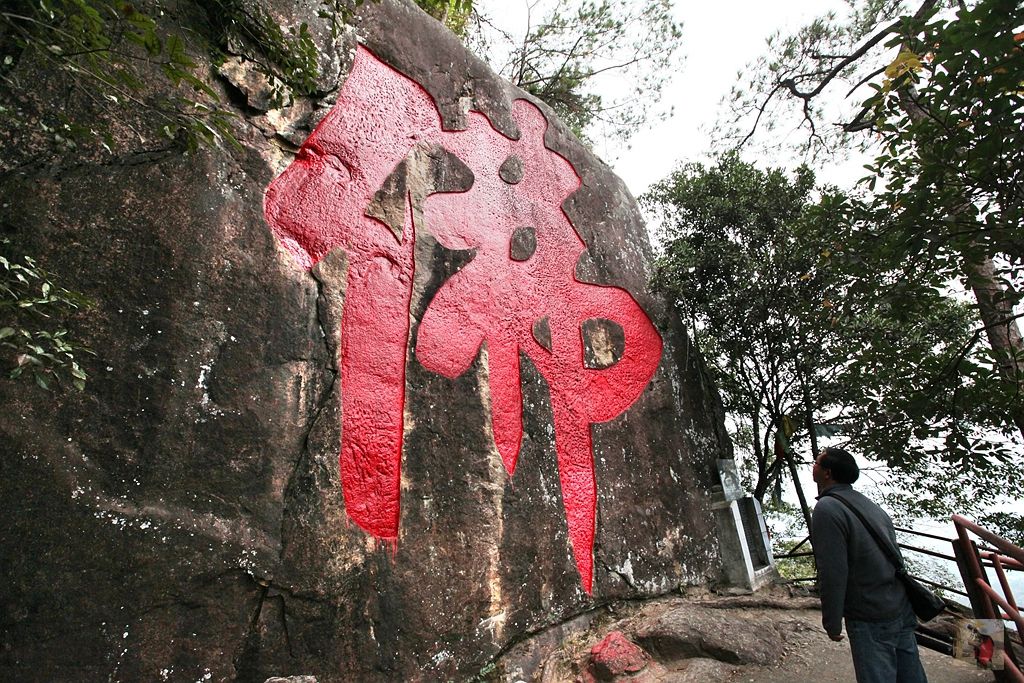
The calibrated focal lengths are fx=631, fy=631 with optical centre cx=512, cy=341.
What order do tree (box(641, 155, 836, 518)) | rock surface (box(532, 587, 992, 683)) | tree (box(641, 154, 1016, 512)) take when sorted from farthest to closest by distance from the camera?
tree (box(641, 155, 836, 518))
tree (box(641, 154, 1016, 512))
rock surface (box(532, 587, 992, 683))

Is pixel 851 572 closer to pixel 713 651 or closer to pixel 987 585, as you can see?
pixel 987 585

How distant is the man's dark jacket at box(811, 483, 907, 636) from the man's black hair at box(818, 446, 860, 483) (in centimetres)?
18

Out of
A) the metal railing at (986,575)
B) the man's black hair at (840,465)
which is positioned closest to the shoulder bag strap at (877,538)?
the man's black hair at (840,465)

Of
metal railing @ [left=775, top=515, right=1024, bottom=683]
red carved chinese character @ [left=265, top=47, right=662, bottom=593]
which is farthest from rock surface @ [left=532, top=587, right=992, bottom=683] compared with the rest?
metal railing @ [left=775, top=515, right=1024, bottom=683]

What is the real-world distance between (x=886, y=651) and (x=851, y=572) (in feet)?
1.02

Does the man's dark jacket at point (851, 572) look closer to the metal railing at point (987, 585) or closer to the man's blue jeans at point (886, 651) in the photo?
the man's blue jeans at point (886, 651)

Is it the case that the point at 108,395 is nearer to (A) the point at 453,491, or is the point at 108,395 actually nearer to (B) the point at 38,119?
(B) the point at 38,119

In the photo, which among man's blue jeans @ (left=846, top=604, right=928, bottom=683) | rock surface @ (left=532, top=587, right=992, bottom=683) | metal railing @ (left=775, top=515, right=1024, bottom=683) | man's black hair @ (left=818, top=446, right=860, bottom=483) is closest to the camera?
man's blue jeans @ (left=846, top=604, right=928, bottom=683)

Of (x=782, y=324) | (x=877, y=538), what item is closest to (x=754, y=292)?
(x=782, y=324)

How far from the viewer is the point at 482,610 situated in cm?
351

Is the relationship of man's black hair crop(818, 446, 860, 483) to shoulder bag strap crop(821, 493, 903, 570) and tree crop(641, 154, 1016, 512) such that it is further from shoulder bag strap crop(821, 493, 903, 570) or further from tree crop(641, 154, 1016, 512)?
tree crop(641, 154, 1016, 512)


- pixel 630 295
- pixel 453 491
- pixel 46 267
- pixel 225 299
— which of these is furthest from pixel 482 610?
pixel 630 295

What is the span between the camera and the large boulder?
2.52m

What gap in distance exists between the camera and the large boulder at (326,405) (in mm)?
2523
